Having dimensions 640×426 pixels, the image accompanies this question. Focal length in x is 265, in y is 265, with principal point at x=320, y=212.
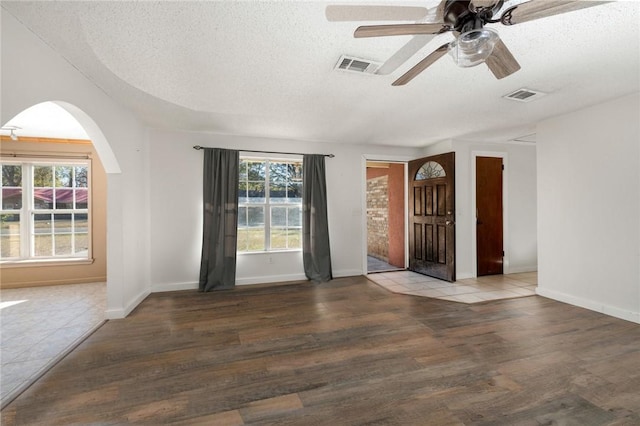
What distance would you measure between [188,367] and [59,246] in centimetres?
422

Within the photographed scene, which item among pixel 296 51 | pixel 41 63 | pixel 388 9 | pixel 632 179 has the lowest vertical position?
pixel 632 179

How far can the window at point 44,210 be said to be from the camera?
170 inches

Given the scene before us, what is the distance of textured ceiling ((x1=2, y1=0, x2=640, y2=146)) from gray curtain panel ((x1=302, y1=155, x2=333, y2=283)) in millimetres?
1007

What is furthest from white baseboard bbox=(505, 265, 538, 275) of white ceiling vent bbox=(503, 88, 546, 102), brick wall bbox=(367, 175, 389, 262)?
white ceiling vent bbox=(503, 88, 546, 102)

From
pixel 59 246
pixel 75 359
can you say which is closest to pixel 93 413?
pixel 75 359

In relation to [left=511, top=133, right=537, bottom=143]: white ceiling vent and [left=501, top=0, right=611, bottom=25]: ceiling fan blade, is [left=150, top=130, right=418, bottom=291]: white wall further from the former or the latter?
[left=501, top=0, right=611, bottom=25]: ceiling fan blade

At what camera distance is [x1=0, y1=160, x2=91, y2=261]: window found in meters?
4.32

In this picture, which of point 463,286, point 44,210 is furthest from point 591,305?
point 44,210

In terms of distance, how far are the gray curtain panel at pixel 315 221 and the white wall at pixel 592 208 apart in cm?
317

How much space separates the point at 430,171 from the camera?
16.1 ft

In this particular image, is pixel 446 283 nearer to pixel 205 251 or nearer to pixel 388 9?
pixel 205 251

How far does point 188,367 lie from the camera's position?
7.01ft

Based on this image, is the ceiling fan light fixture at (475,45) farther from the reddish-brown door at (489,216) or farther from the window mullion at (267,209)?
the reddish-brown door at (489,216)

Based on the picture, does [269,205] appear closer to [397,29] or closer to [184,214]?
[184,214]
